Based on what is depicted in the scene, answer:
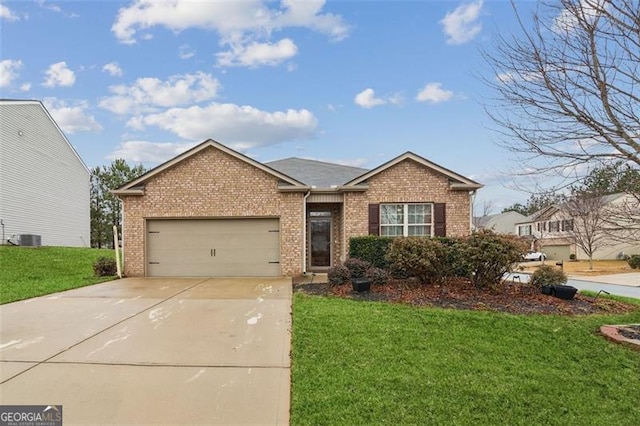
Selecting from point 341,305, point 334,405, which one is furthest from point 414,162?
point 334,405

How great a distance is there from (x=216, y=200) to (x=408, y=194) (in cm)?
664

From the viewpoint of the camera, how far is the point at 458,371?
178 inches

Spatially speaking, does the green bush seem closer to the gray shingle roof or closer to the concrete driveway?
the gray shingle roof

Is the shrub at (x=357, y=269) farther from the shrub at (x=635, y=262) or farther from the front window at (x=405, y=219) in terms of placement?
the shrub at (x=635, y=262)

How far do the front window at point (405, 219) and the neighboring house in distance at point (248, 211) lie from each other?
35 millimetres

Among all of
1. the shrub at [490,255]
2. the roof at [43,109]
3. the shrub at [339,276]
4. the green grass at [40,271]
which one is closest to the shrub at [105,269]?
the green grass at [40,271]

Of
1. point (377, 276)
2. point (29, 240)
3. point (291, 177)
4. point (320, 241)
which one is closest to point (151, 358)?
point (377, 276)

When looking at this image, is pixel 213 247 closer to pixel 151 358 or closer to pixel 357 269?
pixel 357 269

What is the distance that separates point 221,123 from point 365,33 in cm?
1068

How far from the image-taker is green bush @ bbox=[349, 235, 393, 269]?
494 inches

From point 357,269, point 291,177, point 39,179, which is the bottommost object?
point 357,269

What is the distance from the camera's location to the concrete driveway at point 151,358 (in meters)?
3.71

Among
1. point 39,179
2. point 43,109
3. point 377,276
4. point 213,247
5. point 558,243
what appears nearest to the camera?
point 377,276

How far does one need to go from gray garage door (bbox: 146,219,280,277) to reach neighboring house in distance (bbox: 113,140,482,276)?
0.03 meters
